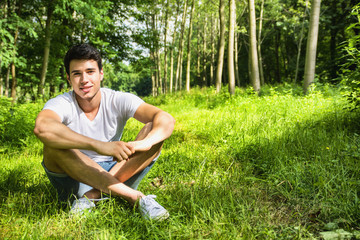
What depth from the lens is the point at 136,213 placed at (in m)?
2.17

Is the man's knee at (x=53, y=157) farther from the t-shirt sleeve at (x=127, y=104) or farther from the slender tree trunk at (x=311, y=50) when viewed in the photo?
the slender tree trunk at (x=311, y=50)

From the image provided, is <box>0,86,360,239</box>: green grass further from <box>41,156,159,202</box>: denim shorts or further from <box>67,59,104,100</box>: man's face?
<box>67,59,104,100</box>: man's face

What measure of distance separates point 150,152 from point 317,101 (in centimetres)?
504

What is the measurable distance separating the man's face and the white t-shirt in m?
0.16

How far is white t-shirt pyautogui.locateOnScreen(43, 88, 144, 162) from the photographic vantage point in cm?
255

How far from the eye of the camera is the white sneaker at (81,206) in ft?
7.27

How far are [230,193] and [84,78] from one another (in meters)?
1.82

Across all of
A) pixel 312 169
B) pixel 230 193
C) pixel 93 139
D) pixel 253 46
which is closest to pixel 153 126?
pixel 93 139

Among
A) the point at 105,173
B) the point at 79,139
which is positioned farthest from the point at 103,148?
the point at 105,173

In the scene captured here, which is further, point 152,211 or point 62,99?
point 62,99

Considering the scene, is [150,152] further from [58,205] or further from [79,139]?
[58,205]

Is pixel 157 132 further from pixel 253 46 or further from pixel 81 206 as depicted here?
pixel 253 46

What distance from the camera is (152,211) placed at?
6.79ft

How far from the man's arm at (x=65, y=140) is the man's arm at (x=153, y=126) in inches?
6.5
